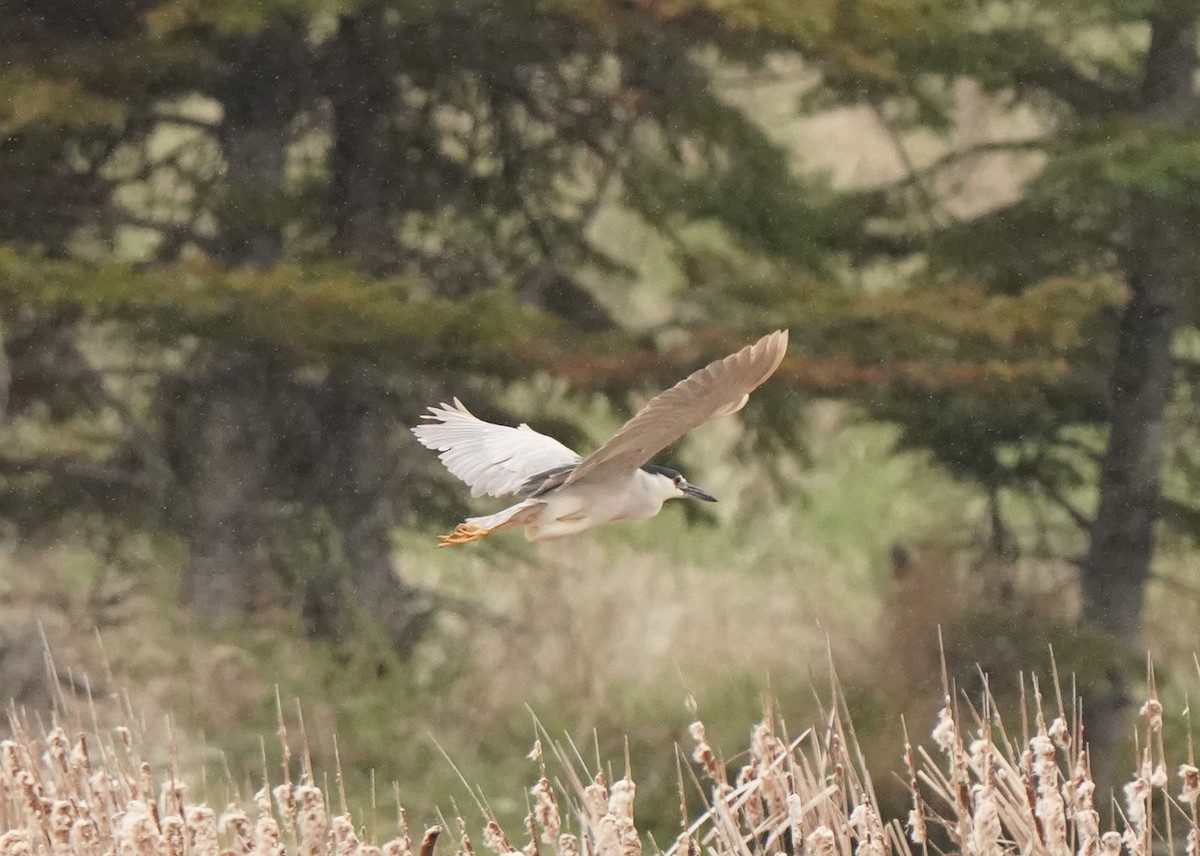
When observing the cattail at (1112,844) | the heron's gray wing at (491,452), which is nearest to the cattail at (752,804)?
the cattail at (1112,844)

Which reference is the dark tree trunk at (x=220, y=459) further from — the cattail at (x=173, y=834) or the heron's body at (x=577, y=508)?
the cattail at (x=173, y=834)

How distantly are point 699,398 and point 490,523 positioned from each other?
378 millimetres

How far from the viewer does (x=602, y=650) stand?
536cm

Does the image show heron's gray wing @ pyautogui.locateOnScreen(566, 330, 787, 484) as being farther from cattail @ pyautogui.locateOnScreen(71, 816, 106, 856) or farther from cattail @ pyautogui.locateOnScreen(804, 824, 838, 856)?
cattail @ pyautogui.locateOnScreen(71, 816, 106, 856)

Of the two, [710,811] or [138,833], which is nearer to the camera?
[138,833]

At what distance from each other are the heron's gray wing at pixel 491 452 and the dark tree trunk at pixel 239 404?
3.10 metres

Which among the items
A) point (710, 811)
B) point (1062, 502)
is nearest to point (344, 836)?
point (710, 811)

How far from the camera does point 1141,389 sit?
524cm

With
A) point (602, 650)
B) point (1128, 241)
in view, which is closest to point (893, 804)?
point (602, 650)

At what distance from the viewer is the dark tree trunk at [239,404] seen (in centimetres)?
533

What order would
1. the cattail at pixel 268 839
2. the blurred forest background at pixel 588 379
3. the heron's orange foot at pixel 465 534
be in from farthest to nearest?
1. the blurred forest background at pixel 588 379
2. the heron's orange foot at pixel 465 534
3. the cattail at pixel 268 839

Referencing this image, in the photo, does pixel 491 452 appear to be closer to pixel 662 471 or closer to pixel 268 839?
pixel 662 471

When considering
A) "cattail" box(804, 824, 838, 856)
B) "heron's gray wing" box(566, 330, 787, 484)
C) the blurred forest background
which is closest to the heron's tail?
"heron's gray wing" box(566, 330, 787, 484)

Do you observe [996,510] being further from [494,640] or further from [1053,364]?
[494,640]
